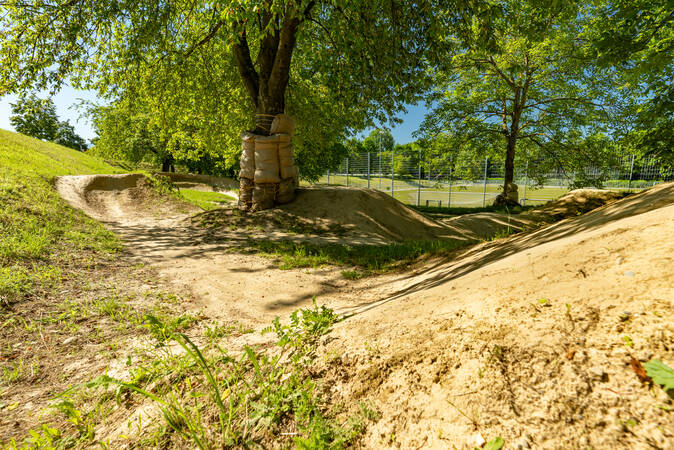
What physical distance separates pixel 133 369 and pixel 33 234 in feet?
14.8

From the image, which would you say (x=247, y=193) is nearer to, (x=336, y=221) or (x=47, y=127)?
(x=336, y=221)

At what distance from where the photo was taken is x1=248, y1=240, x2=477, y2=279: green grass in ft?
16.1

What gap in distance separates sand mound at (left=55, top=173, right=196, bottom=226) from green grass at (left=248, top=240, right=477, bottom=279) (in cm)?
484

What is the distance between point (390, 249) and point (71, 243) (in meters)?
5.47

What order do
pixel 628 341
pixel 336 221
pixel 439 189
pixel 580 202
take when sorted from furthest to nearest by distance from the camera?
1. pixel 439 189
2. pixel 580 202
3. pixel 336 221
4. pixel 628 341

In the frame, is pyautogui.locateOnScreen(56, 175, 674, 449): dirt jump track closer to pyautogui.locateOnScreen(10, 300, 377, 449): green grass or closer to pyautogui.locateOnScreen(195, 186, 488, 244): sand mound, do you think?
pyautogui.locateOnScreen(10, 300, 377, 449): green grass

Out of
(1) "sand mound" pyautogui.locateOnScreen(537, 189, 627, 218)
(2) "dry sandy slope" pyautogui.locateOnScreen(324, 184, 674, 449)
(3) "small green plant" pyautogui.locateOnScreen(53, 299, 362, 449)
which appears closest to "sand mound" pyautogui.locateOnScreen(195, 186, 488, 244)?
(1) "sand mound" pyautogui.locateOnScreen(537, 189, 627, 218)

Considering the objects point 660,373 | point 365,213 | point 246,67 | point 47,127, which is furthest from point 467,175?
point 47,127

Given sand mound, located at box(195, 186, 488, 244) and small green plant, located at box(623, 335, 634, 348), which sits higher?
small green plant, located at box(623, 335, 634, 348)

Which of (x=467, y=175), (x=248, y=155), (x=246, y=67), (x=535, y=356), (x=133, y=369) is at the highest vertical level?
(x=246, y=67)

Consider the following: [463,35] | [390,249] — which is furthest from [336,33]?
[390,249]

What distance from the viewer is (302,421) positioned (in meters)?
1.33

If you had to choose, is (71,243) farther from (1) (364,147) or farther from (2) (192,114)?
(1) (364,147)

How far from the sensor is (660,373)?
1.00 metres
